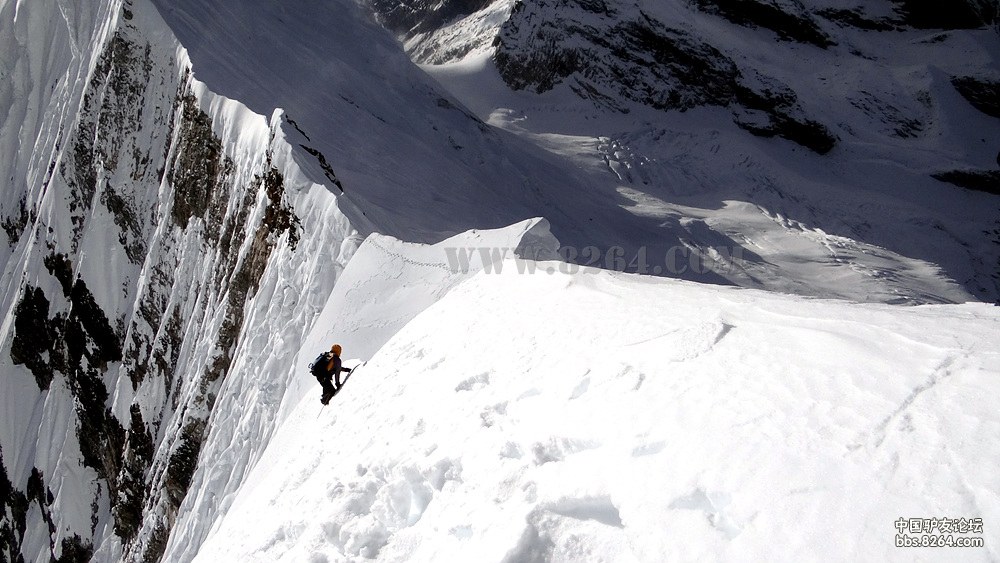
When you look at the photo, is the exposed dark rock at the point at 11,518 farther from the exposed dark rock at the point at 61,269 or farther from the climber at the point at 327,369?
the climber at the point at 327,369

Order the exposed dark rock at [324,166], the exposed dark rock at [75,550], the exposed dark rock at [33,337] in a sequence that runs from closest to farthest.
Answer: the exposed dark rock at [324,166] → the exposed dark rock at [75,550] → the exposed dark rock at [33,337]

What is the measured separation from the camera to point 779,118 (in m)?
40.2

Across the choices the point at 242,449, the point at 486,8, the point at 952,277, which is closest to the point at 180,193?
the point at 242,449

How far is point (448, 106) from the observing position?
98.2 ft

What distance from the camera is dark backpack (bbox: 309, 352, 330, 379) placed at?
934 centimetres

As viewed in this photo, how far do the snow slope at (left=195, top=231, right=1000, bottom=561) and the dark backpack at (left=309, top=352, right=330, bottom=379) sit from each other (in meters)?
1.21

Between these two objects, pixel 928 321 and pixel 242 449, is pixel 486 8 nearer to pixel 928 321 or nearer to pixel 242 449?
pixel 242 449

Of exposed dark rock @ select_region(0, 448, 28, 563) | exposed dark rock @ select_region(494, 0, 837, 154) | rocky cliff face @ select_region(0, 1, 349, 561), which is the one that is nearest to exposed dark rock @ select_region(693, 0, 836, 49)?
exposed dark rock @ select_region(494, 0, 837, 154)

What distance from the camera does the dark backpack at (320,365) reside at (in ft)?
30.7

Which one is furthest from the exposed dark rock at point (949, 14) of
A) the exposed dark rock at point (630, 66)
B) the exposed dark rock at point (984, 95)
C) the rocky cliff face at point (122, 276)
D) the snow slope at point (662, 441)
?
the snow slope at point (662, 441)

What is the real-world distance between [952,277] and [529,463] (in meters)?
30.4

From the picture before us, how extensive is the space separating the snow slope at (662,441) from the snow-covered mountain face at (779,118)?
2233 centimetres

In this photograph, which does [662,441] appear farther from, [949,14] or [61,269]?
[949,14]

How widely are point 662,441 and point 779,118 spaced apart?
39.1m
